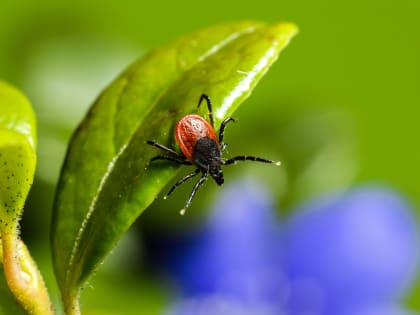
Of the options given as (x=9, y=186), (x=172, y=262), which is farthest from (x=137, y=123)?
(x=172, y=262)

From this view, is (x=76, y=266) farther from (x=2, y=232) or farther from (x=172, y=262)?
(x=172, y=262)

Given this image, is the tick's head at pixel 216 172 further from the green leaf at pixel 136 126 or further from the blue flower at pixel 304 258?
the blue flower at pixel 304 258

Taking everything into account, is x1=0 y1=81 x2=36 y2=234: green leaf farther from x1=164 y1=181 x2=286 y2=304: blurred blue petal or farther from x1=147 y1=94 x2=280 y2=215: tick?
x1=164 y1=181 x2=286 y2=304: blurred blue petal

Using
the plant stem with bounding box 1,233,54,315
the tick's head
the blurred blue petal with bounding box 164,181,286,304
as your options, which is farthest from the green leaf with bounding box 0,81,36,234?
the blurred blue petal with bounding box 164,181,286,304

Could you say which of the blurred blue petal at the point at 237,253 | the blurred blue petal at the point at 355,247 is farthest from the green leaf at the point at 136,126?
the blurred blue petal at the point at 355,247

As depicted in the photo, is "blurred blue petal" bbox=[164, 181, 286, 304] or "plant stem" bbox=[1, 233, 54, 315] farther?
"blurred blue petal" bbox=[164, 181, 286, 304]
